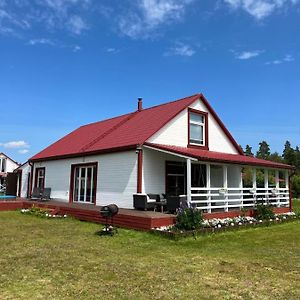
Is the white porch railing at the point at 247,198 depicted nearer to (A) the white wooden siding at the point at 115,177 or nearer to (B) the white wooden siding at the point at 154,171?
(B) the white wooden siding at the point at 154,171

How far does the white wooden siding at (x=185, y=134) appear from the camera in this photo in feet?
57.7

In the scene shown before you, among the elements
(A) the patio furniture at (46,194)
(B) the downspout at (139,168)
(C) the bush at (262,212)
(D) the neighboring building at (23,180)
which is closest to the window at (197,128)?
(B) the downspout at (139,168)

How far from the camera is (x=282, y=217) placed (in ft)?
54.7

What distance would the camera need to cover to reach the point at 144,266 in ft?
25.1

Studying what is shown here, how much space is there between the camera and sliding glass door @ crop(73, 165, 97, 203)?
1907 centimetres

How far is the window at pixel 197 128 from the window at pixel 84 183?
18.2ft

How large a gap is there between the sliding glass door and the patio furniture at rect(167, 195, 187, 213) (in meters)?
5.98

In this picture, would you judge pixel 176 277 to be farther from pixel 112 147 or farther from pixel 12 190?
pixel 12 190

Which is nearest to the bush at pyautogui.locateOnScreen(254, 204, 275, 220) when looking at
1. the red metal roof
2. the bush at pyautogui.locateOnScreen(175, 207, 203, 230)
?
the bush at pyautogui.locateOnScreen(175, 207, 203, 230)

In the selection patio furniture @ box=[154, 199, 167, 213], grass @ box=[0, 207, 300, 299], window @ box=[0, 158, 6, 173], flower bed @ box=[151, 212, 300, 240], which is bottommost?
grass @ box=[0, 207, 300, 299]

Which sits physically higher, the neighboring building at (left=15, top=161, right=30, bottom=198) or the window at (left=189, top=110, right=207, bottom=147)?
the window at (left=189, top=110, right=207, bottom=147)

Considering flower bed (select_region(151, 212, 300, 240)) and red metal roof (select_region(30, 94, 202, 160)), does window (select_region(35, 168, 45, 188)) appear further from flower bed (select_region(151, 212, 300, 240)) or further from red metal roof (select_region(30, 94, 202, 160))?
flower bed (select_region(151, 212, 300, 240))

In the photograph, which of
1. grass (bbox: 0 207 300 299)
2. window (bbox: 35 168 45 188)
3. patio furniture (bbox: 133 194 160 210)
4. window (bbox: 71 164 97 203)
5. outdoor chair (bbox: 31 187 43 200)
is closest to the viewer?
grass (bbox: 0 207 300 299)

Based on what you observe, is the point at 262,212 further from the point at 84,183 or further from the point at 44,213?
the point at 44,213
